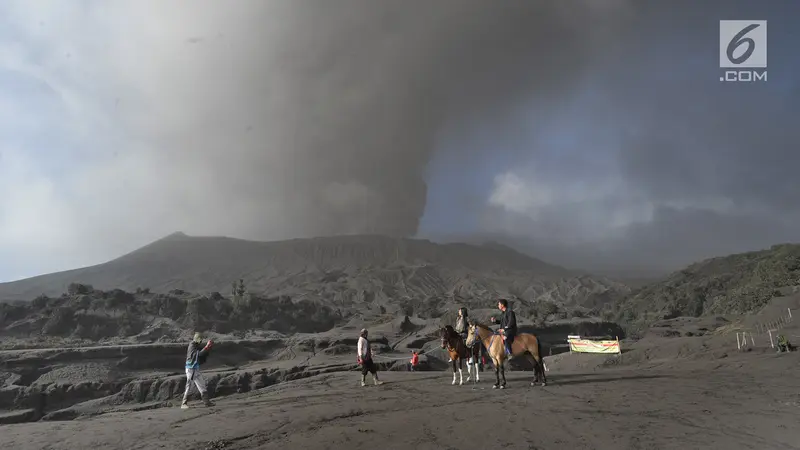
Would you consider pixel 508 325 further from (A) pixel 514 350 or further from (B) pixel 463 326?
(B) pixel 463 326

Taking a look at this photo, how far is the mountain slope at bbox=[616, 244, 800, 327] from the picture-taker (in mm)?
45594

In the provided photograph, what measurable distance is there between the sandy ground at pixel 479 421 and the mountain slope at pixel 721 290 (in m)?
35.4

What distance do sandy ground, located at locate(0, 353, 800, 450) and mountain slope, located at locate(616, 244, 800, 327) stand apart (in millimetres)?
35364

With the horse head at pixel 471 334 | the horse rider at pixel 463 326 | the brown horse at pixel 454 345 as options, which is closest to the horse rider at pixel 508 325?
the horse head at pixel 471 334

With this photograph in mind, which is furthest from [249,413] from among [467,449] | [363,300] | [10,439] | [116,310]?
[363,300]

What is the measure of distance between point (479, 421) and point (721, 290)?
74.8 m

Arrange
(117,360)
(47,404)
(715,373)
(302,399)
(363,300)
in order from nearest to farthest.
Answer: (302,399) → (715,373) → (47,404) → (117,360) → (363,300)

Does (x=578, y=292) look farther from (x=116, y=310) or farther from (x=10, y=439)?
(x=10, y=439)

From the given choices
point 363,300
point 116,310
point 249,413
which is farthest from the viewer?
point 363,300

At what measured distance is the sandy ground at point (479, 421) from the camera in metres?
8.93

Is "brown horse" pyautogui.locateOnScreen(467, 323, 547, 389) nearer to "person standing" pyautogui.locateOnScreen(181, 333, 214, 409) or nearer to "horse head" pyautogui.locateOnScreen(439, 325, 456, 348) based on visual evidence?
"horse head" pyautogui.locateOnScreen(439, 325, 456, 348)

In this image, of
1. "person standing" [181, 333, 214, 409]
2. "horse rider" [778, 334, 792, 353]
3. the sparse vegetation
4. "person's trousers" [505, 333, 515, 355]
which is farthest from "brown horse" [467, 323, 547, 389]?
the sparse vegetation

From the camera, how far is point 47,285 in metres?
186

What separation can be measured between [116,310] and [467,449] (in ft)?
210
